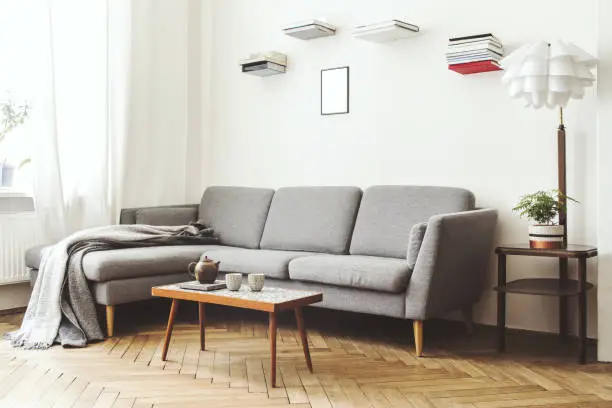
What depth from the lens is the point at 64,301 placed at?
357 centimetres

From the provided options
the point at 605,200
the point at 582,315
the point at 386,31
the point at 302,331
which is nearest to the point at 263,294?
the point at 302,331

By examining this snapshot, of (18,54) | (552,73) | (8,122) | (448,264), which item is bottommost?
(448,264)

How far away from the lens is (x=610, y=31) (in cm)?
310

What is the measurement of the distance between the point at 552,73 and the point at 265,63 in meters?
2.02

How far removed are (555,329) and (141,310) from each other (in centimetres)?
249

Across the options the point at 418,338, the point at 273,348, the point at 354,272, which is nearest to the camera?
the point at 273,348

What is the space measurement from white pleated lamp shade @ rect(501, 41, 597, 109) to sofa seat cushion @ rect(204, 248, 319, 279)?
143 centimetres

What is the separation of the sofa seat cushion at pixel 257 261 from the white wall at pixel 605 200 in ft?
4.83

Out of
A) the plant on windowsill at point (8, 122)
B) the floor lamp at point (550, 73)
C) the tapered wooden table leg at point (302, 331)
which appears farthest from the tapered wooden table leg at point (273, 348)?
the plant on windowsill at point (8, 122)

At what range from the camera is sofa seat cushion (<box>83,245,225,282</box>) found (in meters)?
3.54

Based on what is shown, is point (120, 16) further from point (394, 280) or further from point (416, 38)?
point (394, 280)

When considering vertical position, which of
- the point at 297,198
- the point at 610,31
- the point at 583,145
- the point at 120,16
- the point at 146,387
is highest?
the point at 120,16

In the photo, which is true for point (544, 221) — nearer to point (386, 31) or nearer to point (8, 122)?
point (386, 31)

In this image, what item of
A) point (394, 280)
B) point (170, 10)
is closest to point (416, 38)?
point (394, 280)
